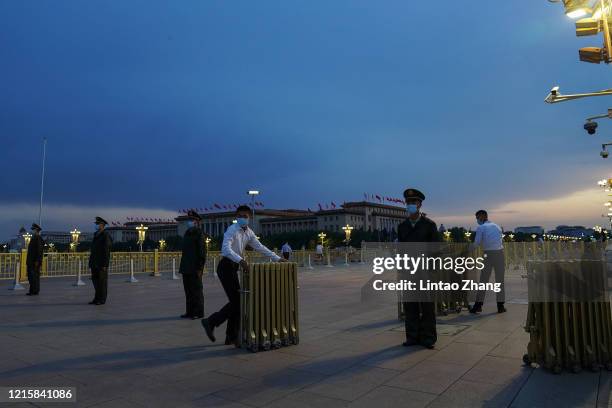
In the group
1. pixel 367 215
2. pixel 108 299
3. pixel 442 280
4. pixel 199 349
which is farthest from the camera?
pixel 367 215

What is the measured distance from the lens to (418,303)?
525 centimetres

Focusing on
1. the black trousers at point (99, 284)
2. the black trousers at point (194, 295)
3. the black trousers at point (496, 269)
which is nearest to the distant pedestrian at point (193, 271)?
the black trousers at point (194, 295)

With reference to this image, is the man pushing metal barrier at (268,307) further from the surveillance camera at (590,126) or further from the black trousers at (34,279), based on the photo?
the surveillance camera at (590,126)

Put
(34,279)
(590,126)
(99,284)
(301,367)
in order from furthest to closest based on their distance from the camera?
(590,126) < (34,279) < (99,284) < (301,367)

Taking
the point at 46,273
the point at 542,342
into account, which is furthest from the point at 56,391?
the point at 46,273

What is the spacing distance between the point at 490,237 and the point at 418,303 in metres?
3.35

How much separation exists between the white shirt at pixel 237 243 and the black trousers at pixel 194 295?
97.8 inches

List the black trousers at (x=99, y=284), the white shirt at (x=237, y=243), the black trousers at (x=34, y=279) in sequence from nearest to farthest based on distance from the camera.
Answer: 1. the white shirt at (x=237, y=243)
2. the black trousers at (x=99, y=284)
3. the black trousers at (x=34, y=279)

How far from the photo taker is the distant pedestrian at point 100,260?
945cm

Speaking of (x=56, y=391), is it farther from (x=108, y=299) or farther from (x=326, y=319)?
(x=108, y=299)

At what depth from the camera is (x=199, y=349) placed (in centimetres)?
512

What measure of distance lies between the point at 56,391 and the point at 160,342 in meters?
1.99

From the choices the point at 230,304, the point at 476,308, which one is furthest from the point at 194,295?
the point at 476,308

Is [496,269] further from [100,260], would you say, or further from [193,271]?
[100,260]
